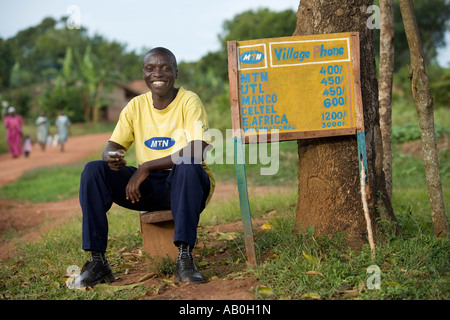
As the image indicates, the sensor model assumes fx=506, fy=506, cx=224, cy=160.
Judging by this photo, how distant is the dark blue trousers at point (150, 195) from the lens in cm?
329

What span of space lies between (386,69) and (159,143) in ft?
7.82

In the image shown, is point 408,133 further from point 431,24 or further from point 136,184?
point 431,24

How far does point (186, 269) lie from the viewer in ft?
10.8

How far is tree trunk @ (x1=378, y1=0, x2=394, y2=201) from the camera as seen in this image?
15.5ft

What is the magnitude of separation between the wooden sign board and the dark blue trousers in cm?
54

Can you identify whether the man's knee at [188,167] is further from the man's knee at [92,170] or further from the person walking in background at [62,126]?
the person walking in background at [62,126]

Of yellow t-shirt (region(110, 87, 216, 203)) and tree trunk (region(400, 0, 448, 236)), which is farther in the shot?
tree trunk (region(400, 0, 448, 236))

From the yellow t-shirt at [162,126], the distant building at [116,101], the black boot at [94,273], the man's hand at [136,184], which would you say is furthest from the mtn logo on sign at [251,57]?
the distant building at [116,101]

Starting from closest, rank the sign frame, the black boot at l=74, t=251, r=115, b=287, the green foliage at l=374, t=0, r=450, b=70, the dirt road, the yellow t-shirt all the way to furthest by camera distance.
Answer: the dirt road, the black boot at l=74, t=251, r=115, b=287, the sign frame, the yellow t-shirt, the green foliage at l=374, t=0, r=450, b=70

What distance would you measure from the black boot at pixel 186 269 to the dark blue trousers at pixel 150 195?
0.21 ft

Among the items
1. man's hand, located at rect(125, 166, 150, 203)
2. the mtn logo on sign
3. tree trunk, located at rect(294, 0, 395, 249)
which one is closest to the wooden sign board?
the mtn logo on sign

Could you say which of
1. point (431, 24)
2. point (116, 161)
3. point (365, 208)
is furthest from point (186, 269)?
point (431, 24)

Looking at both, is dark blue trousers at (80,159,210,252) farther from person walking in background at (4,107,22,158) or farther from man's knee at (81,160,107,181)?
person walking in background at (4,107,22,158)
